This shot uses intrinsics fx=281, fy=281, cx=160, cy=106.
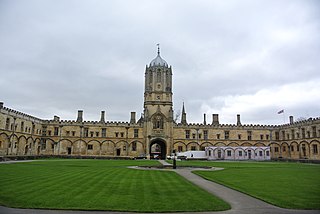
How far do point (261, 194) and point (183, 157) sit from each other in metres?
41.2

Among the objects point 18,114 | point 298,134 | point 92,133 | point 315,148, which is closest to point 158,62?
point 92,133

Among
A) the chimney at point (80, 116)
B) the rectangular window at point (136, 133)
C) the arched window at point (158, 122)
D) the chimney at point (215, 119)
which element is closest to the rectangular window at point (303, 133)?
the chimney at point (215, 119)

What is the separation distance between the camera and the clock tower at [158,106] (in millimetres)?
59469

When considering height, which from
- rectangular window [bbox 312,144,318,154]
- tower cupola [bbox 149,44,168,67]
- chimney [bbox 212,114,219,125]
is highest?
tower cupola [bbox 149,44,168,67]

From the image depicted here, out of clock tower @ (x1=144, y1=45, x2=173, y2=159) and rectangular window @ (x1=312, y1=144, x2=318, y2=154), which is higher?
clock tower @ (x1=144, y1=45, x2=173, y2=159)

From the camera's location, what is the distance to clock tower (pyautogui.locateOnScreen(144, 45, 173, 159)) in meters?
59.5

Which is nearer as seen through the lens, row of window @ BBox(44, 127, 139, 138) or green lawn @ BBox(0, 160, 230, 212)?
green lawn @ BBox(0, 160, 230, 212)

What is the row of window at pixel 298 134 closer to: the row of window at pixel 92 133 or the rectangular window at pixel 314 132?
the rectangular window at pixel 314 132

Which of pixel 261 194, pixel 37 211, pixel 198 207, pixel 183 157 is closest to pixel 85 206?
pixel 37 211

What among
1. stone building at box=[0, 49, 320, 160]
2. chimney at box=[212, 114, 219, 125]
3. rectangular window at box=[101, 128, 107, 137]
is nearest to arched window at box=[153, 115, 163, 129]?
stone building at box=[0, 49, 320, 160]

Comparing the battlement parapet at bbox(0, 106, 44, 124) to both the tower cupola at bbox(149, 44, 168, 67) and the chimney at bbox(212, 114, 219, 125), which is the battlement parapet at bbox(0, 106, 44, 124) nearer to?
the tower cupola at bbox(149, 44, 168, 67)

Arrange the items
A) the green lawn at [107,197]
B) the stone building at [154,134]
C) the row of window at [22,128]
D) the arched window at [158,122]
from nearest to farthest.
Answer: the green lawn at [107,197] → the row of window at [22,128] → the stone building at [154,134] → the arched window at [158,122]

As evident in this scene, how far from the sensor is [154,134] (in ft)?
195

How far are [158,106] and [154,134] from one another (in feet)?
20.6
